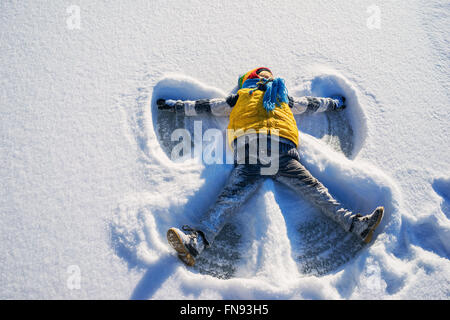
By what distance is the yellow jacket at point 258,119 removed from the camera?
1826 mm

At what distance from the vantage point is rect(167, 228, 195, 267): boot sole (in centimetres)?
153

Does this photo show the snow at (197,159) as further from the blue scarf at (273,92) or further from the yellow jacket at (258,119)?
the blue scarf at (273,92)

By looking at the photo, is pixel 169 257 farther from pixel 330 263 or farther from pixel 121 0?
pixel 121 0

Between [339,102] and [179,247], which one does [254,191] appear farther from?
[339,102]

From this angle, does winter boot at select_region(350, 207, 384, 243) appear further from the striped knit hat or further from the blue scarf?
the striped knit hat

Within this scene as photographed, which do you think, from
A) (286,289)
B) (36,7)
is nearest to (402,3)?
(286,289)

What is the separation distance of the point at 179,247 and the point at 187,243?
0.05 metres

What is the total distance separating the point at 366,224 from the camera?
1650 millimetres

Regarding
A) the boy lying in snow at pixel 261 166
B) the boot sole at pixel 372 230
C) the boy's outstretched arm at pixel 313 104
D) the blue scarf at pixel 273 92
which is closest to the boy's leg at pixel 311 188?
the boy lying in snow at pixel 261 166

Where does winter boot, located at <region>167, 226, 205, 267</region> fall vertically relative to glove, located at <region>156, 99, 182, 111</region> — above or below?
below

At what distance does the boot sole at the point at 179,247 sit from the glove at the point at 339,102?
4.64 ft

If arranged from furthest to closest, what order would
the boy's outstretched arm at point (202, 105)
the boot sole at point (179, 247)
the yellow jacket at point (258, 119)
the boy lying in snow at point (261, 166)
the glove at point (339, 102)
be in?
the glove at point (339, 102) < the boy's outstretched arm at point (202, 105) < the yellow jacket at point (258, 119) < the boy lying in snow at point (261, 166) < the boot sole at point (179, 247)

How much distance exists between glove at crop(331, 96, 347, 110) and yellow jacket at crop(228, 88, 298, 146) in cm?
44

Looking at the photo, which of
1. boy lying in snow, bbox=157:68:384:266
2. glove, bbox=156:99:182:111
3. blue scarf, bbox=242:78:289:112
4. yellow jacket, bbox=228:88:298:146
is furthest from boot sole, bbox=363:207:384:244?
glove, bbox=156:99:182:111
